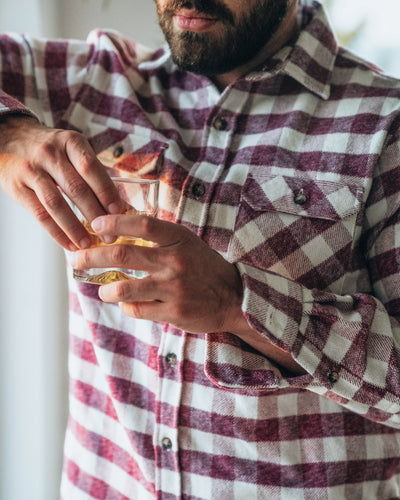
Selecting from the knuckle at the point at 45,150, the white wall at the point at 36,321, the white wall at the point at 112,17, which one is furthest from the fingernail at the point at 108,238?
the white wall at the point at 112,17

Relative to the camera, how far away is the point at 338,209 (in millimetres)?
945

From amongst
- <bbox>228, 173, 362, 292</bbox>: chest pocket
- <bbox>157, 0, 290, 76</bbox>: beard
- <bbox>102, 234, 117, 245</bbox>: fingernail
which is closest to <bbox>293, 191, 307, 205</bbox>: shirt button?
<bbox>228, 173, 362, 292</bbox>: chest pocket

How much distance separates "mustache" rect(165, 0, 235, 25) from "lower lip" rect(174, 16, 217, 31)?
1 cm

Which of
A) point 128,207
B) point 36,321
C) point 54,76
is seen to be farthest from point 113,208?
point 36,321

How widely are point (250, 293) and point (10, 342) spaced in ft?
2.65

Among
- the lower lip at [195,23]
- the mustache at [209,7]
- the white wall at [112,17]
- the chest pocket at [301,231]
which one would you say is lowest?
the chest pocket at [301,231]

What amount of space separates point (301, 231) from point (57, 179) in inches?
15.8

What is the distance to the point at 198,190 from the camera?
98 cm

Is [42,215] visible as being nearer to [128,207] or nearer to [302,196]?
[128,207]

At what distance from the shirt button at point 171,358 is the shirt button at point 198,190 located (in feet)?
0.87

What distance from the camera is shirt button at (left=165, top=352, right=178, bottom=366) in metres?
0.97

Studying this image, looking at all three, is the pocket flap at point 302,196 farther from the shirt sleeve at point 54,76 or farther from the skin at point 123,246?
the shirt sleeve at point 54,76

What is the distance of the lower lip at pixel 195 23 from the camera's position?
973 mm

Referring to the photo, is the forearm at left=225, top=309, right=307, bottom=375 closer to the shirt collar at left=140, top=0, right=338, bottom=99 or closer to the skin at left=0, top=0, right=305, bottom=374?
the skin at left=0, top=0, right=305, bottom=374
